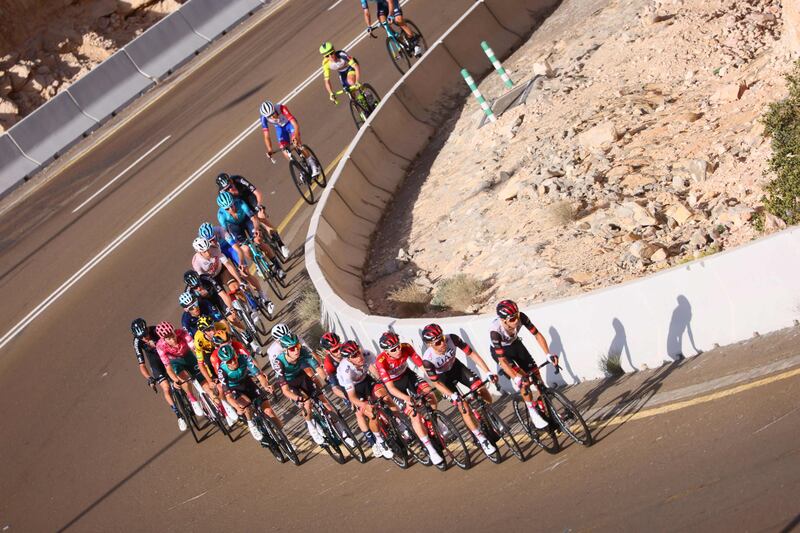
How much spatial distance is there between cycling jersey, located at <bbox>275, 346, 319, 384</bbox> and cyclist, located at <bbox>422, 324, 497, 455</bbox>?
252 cm

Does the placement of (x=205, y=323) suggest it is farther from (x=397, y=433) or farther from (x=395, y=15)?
(x=395, y=15)

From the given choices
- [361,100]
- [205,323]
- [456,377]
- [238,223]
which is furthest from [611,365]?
[361,100]

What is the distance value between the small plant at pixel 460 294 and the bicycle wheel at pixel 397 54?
10.1 m

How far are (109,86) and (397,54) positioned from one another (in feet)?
33.1

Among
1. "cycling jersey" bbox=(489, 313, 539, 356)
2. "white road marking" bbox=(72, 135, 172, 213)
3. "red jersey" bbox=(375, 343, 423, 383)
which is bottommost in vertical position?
"cycling jersey" bbox=(489, 313, 539, 356)

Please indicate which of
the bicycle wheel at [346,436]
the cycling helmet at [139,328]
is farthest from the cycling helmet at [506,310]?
the cycling helmet at [139,328]

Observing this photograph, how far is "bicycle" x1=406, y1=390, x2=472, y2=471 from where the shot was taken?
11727mm

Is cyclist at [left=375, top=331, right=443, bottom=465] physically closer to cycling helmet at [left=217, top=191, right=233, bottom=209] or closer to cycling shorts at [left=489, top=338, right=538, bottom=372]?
cycling shorts at [left=489, top=338, right=538, bottom=372]

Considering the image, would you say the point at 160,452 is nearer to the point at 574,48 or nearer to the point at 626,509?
the point at 626,509

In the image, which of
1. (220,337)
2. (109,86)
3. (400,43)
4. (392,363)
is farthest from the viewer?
(109,86)

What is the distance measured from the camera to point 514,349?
10969mm

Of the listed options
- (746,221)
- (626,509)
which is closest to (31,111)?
(746,221)

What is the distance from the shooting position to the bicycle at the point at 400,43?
24.5 meters

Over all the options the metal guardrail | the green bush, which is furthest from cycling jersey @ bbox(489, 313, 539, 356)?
the metal guardrail
